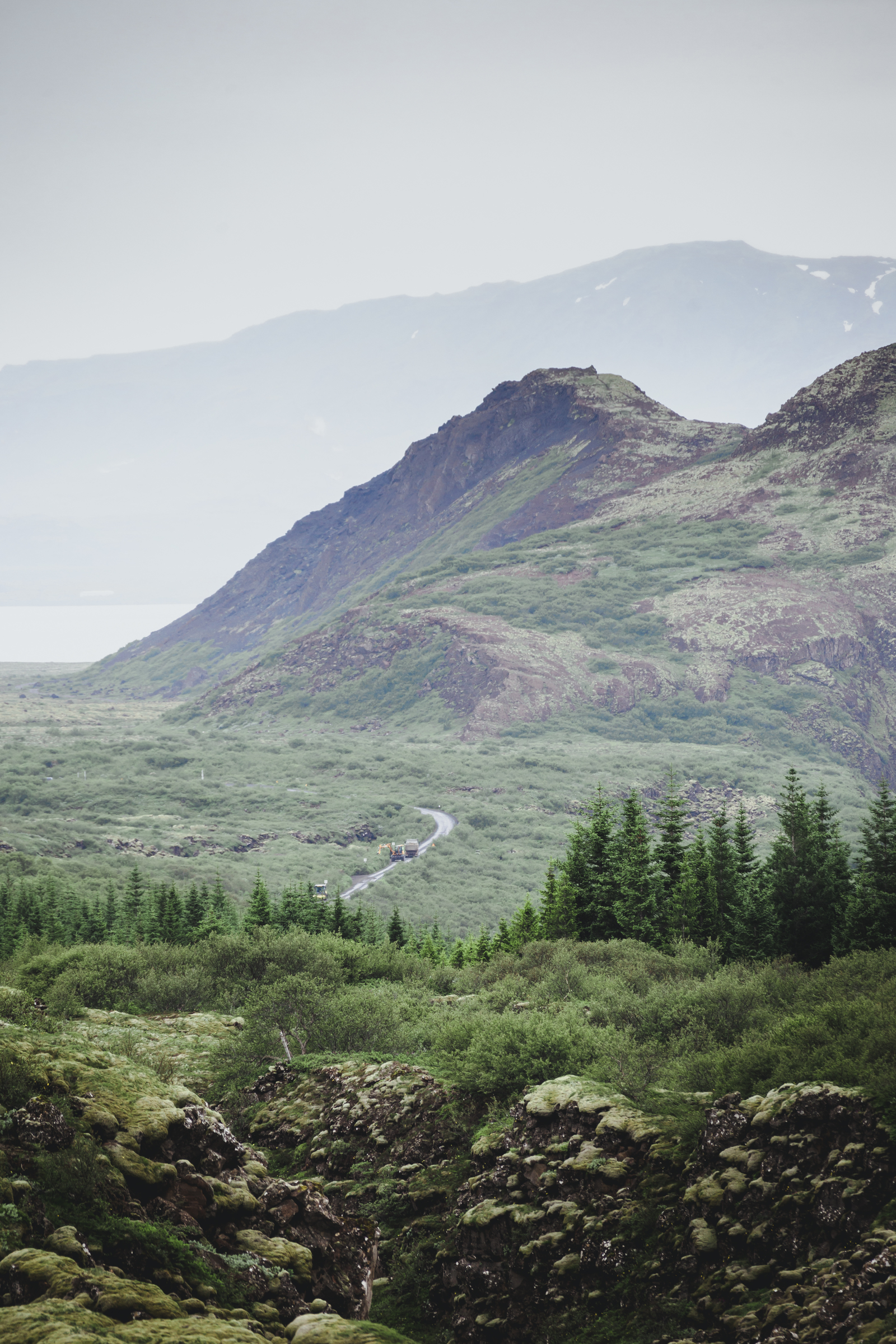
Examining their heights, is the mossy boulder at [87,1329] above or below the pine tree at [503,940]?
above

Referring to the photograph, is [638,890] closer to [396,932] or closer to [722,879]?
[722,879]

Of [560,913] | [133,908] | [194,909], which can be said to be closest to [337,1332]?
[560,913]

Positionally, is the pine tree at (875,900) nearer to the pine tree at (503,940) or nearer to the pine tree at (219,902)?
the pine tree at (503,940)

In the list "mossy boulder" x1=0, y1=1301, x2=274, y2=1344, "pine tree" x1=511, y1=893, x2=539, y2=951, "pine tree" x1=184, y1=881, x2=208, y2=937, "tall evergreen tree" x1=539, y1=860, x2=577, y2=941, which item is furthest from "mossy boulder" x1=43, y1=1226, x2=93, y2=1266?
"pine tree" x1=184, y1=881, x2=208, y2=937

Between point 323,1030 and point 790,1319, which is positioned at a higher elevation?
point 790,1319

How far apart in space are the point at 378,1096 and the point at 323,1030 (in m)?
9.10

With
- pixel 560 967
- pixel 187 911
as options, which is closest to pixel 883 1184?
pixel 560 967

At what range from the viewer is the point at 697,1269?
20328mm

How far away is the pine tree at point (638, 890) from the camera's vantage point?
6094 cm

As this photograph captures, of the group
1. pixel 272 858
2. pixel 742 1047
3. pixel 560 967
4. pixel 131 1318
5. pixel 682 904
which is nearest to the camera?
pixel 131 1318

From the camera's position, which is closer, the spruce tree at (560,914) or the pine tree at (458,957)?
the spruce tree at (560,914)

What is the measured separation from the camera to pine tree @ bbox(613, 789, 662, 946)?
2399 inches

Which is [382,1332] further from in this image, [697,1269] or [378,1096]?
[378,1096]

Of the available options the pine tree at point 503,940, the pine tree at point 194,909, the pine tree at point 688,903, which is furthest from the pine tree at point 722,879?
the pine tree at point 194,909
